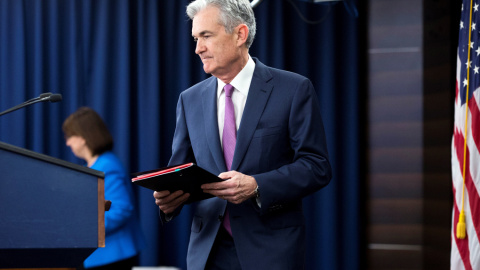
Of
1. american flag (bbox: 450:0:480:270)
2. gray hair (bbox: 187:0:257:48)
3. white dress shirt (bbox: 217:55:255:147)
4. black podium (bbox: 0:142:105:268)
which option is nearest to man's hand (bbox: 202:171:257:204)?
white dress shirt (bbox: 217:55:255:147)

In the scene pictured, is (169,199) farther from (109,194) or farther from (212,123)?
(109,194)

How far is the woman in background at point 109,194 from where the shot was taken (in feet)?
10.8

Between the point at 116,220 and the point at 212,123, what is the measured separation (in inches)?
62.3

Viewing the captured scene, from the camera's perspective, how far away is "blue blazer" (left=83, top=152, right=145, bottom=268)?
10.8 feet

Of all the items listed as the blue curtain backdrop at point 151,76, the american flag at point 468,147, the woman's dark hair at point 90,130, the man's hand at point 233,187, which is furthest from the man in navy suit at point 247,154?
the blue curtain backdrop at point 151,76

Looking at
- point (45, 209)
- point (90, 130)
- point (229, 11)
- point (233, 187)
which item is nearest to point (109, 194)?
point (90, 130)

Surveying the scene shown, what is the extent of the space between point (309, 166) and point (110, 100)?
2.81 meters

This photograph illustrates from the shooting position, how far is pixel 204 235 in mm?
1892

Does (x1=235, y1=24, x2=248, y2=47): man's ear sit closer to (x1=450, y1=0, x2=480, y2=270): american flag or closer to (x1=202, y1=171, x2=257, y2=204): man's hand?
(x1=202, y1=171, x2=257, y2=204): man's hand

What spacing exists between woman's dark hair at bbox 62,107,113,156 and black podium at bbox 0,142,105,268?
6.75 feet

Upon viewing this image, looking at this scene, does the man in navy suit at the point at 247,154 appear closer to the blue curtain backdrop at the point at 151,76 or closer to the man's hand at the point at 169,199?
the man's hand at the point at 169,199

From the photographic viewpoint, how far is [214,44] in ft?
6.39

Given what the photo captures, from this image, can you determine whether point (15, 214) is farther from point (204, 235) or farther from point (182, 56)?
point (182, 56)

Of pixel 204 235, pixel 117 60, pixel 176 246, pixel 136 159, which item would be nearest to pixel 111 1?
pixel 117 60
